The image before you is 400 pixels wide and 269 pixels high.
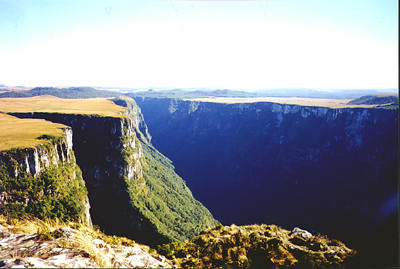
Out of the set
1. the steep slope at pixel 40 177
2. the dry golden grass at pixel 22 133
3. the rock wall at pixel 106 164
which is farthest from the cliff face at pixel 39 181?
the rock wall at pixel 106 164

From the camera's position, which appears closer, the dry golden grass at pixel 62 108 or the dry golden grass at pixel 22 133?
the dry golden grass at pixel 22 133

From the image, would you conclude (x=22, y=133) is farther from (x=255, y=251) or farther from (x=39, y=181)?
(x=255, y=251)

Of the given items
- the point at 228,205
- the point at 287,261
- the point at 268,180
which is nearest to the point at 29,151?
the point at 287,261

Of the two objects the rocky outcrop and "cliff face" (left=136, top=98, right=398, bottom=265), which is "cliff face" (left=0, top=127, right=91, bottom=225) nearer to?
the rocky outcrop

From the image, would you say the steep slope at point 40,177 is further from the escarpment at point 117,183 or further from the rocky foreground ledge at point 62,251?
the rocky foreground ledge at point 62,251

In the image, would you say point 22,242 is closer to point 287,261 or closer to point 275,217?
point 287,261

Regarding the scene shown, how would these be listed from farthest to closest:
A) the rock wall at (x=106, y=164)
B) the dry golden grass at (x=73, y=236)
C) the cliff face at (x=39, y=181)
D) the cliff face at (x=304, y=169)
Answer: the cliff face at (x=304, y=169) < the rock wall at (x=106, y=164) < the cliff face at (x=39, y=181) < the dry golden grass at (x=73, y=236)

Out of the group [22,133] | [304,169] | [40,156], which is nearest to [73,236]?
[40,156]
